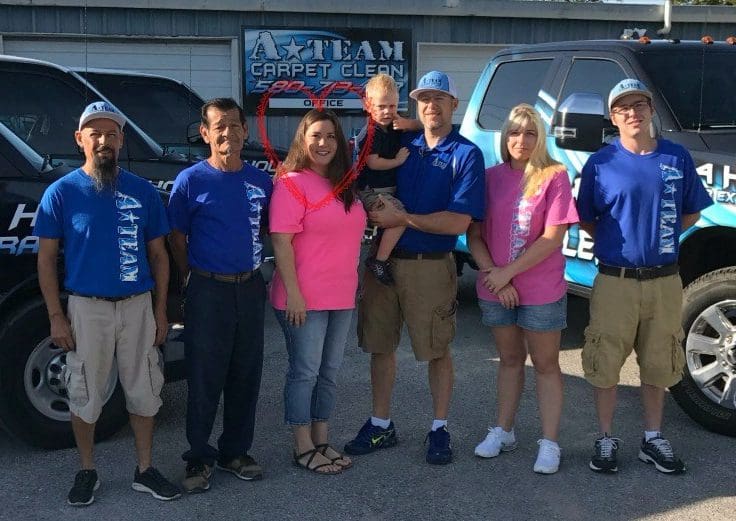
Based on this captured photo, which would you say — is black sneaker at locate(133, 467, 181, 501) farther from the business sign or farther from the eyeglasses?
the business sign

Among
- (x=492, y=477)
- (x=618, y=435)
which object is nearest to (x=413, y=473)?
(x=492, y=477)

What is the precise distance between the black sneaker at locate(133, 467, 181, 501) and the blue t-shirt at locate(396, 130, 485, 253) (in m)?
1.52

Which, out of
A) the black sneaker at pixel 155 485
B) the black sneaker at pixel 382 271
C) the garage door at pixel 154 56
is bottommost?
the black sneaker at pixel 155 485

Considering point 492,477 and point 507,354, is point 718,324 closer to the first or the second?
point 507,354

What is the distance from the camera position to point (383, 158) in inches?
158

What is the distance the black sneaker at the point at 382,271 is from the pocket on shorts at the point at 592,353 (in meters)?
0.99

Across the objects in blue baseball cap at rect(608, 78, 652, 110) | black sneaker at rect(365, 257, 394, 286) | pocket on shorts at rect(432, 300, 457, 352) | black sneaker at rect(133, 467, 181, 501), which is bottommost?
black sneaker at rect(133, 467, 181, 501)

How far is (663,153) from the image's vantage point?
3914 mm

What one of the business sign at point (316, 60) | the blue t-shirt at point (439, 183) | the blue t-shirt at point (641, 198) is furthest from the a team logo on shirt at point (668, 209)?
the business sign at point (316, 60)

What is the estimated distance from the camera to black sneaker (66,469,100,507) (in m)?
3.67

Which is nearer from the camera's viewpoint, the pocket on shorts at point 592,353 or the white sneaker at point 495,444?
the pocket on shorts at point 592,353

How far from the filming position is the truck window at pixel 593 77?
17.5ft

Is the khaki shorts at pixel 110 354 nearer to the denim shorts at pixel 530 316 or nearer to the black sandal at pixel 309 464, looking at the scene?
the black sandal at pixel 309 464

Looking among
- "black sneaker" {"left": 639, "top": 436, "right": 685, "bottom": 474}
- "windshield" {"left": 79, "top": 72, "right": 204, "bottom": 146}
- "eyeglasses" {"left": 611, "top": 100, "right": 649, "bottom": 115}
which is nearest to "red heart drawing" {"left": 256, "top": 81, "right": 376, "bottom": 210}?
"eyeglasses" {"left": 611, "top": 100, "right": 649, "bottom": 115}
